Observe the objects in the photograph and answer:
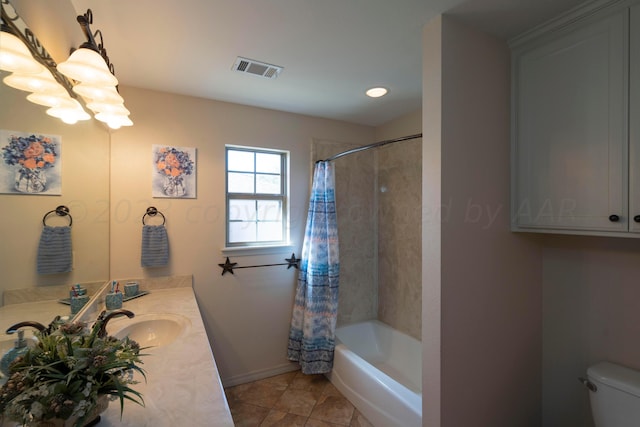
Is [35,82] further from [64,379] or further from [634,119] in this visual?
[634,119]

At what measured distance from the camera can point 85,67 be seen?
3.55 ft

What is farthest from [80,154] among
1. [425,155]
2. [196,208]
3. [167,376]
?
[425,155]

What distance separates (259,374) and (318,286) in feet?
3.21

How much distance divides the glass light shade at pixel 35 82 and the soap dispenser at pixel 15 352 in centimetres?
80

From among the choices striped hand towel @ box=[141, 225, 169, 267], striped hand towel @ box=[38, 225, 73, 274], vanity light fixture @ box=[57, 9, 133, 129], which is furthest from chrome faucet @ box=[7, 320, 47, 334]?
striped hand towel @ box=[141, 225, 169, 267]

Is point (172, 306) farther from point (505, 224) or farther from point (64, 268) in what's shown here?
point (505, 224)

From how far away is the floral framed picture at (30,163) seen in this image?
916 millimetres

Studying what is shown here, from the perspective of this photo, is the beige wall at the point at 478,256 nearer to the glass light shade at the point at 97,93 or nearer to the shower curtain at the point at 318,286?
the shower curtain at the point at 318,286

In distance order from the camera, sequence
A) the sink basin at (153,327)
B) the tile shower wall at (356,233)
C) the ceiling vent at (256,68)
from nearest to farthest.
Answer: the sink basin at (153,327), the ceiling vent at (256,68), the tile shower wall at (356,233)

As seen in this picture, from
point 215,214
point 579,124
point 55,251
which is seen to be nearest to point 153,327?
point 55,251

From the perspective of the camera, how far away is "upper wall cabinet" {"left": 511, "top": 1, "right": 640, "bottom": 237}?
117cm

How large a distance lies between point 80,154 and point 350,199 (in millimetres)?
2149

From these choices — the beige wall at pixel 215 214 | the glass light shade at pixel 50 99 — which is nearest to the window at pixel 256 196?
the beige wall at pixel 215 214

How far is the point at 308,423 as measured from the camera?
6.50 feet
